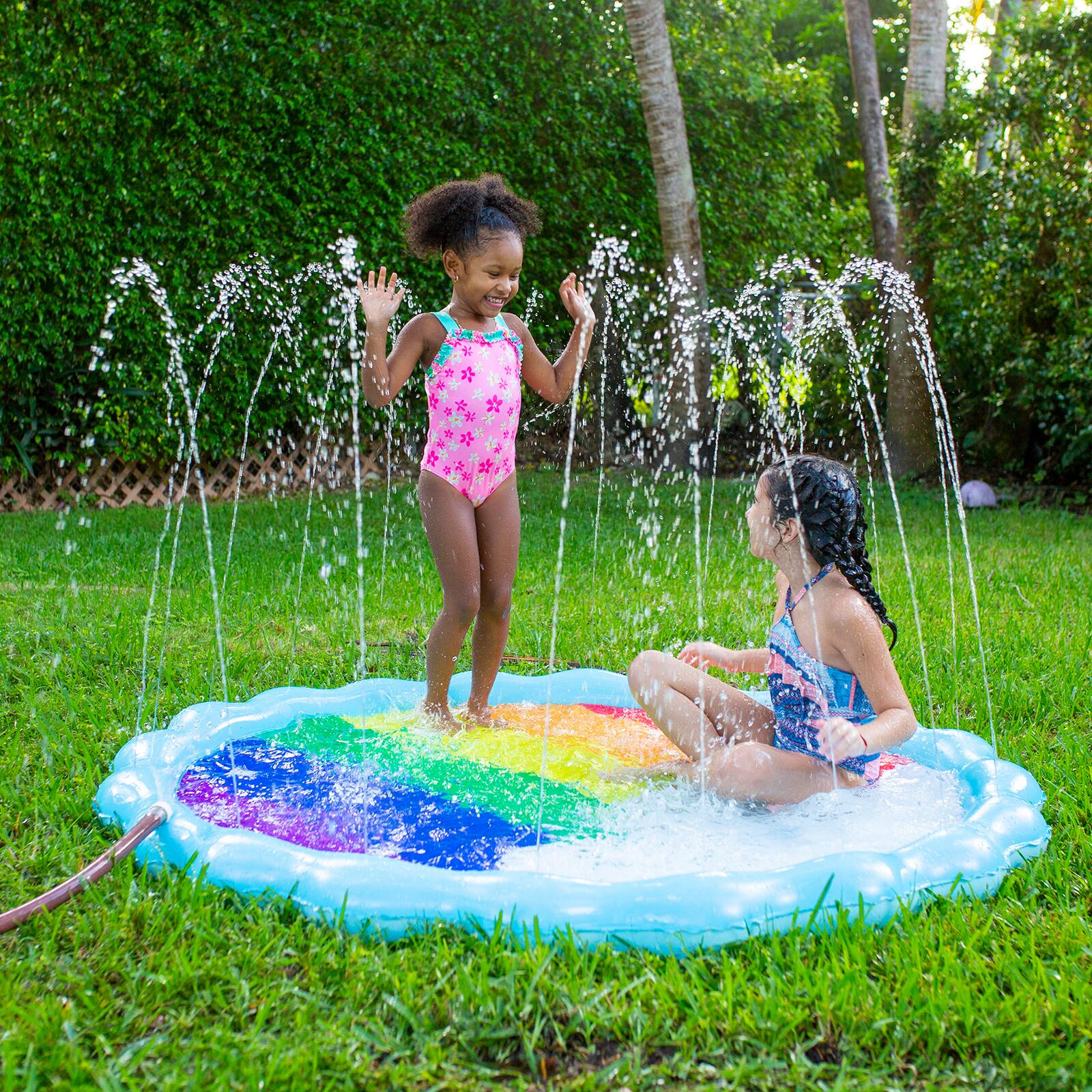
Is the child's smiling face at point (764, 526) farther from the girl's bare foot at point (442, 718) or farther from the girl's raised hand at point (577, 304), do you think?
the girl's bare foot at point (442, 718)

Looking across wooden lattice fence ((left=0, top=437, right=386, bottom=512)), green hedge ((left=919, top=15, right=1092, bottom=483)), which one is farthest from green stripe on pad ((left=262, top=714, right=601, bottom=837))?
green hedge ((left=919, top=15, right=1092, bottom=483))

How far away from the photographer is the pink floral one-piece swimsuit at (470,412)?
315 cm

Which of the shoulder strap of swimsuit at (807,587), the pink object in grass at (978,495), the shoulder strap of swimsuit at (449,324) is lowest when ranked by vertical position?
the pink object in grass at (978,495)

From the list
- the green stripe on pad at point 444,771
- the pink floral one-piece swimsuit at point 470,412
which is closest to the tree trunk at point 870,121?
the pink floral one-piece swimsuit at point 470,412

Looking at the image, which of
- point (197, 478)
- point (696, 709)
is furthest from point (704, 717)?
point (197, 478)

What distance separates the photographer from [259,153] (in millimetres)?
8930

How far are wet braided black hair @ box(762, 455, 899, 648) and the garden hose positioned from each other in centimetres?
152

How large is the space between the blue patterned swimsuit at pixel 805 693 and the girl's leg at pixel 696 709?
14 cm

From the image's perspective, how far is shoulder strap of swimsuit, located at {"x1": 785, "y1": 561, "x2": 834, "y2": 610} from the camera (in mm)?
2490

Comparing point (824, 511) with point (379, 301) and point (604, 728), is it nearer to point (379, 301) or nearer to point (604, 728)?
point (604, 728)

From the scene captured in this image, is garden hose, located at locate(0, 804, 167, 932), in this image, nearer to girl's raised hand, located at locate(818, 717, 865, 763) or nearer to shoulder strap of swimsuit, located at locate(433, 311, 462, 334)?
girl's raised hand, located at locate(818, 717, 865, 763)

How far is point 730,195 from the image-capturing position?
37.3 ft

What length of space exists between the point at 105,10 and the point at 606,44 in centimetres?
464

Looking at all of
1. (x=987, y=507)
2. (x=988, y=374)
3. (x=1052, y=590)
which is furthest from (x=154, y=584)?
(x=988, y=374)
